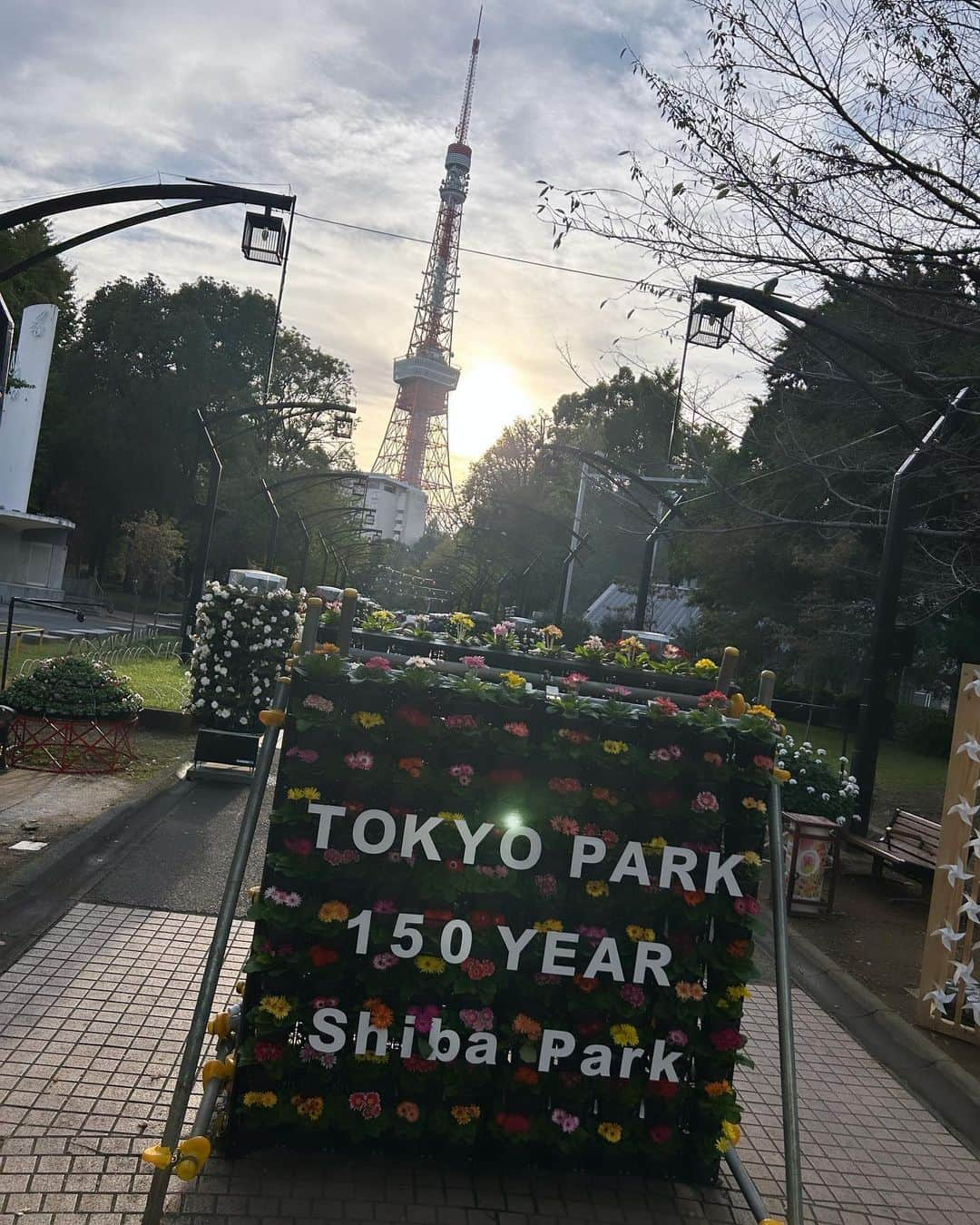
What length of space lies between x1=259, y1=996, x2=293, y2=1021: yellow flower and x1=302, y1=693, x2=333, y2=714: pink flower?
37.2 inches

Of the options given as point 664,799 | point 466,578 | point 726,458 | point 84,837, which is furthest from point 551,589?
point 664,799

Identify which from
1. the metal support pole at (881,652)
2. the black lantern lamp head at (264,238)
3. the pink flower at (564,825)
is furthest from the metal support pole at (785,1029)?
the black lantern lamp head at (264,238)

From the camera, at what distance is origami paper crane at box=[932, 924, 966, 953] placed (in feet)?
20.4

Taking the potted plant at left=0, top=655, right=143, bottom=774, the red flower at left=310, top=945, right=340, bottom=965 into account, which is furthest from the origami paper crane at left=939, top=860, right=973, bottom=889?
the potted plant at left=0, top=655, right=143, bottom=774

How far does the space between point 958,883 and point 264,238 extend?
7994mm

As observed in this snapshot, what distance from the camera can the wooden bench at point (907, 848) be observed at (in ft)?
31.0

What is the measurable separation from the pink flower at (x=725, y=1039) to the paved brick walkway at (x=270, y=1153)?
567 millimetres

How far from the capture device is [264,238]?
34.7 feet

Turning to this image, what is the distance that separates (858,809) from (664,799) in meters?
8.20

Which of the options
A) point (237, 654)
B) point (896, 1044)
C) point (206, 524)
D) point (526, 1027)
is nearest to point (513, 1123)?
point (526, 1027)

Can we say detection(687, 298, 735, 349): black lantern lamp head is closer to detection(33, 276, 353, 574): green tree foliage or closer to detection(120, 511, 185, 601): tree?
detection(120, 511, 185, 601): tree

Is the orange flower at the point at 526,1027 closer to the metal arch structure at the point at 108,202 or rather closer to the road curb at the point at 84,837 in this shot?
the road curb at the point at 84,837

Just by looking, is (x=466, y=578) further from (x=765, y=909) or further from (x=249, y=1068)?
(x=249, y=1068)

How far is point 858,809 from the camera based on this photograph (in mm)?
11445
